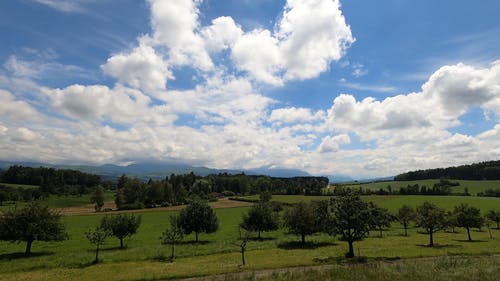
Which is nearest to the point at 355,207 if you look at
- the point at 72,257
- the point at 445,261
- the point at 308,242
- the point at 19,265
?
the point at 445,261

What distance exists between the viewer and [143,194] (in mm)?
146000

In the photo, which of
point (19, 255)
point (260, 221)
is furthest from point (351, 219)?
point (19, 255)

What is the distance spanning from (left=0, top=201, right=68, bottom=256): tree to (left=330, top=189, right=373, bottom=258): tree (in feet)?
147

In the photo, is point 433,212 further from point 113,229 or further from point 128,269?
point 113,229

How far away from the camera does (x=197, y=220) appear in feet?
207

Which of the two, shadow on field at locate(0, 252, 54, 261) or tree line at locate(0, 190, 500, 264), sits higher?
tree line at locate(0, 190, 500, 264)

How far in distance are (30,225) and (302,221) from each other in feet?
148

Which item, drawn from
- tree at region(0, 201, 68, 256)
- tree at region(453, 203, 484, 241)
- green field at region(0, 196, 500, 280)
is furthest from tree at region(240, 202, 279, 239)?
tree at region(453, 203, 484, 241)

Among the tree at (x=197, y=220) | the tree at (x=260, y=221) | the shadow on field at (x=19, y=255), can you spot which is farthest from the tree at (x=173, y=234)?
the shadow on field at (x=19, y=255)

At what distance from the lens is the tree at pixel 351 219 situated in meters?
42.2

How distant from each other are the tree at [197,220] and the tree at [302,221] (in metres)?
15.8

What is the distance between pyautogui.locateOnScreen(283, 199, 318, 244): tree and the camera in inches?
2222

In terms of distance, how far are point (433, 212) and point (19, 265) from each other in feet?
205

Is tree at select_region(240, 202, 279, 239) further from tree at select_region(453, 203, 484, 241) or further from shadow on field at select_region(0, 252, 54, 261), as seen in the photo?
tree at select_region(453, 203, 484, 241)
